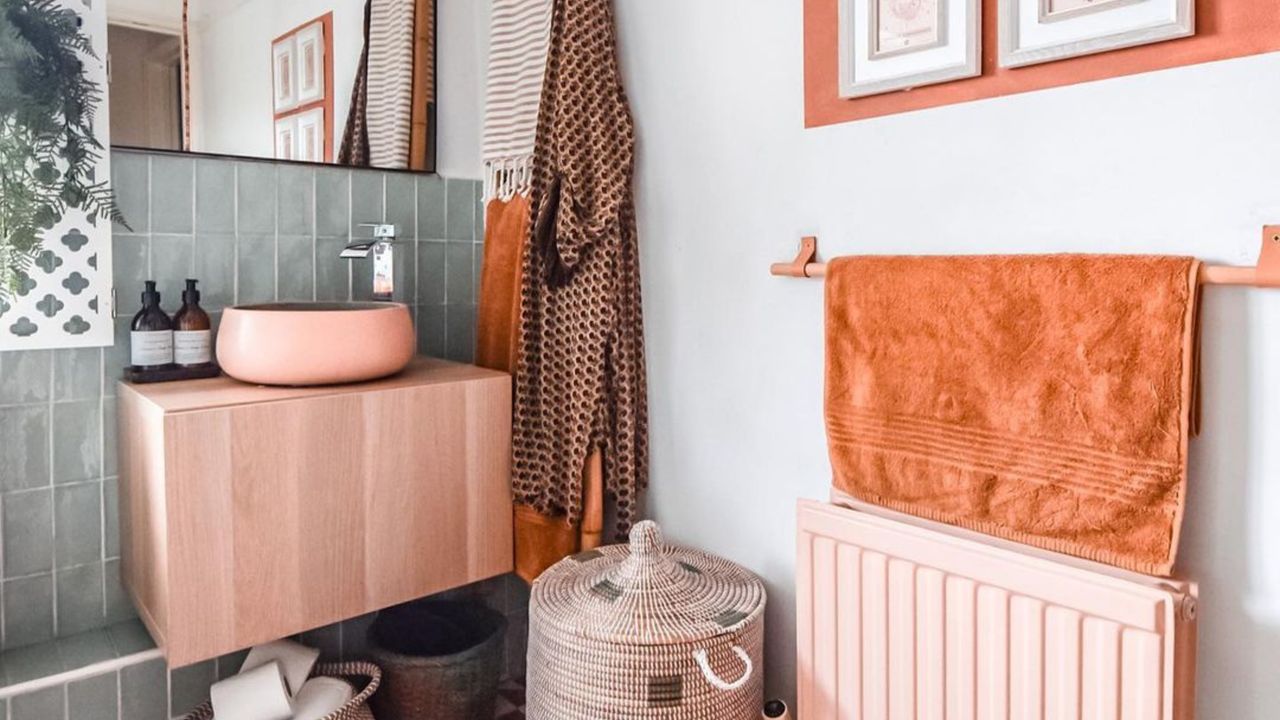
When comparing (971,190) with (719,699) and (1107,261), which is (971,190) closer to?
(1107,261)

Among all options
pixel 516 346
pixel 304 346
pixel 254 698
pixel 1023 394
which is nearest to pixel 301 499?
pixel 304 346

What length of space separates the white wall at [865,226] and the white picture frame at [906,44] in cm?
6

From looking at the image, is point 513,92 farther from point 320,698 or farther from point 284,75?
point 320,698

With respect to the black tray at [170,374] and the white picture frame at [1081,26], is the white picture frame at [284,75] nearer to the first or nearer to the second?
the black tray at [170,374]

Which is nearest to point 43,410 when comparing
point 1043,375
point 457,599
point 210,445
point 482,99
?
point 210,445

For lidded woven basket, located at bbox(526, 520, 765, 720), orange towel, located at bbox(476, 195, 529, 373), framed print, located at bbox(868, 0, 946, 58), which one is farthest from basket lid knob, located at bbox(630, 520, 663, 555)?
framed print, located at bbox(868, 0, 946, 58)

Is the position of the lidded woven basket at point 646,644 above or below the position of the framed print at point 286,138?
below

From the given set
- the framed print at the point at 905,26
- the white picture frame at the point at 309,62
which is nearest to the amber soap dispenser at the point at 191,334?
the white picture frame at the point at 309,62

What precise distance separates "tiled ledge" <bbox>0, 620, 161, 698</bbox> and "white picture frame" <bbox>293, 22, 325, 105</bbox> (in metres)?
1.14

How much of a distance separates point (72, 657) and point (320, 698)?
1.50 feet

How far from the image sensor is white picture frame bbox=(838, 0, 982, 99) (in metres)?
1.27

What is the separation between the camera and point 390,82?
204cm

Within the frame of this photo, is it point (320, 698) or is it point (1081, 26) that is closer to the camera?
point (1081, 26)

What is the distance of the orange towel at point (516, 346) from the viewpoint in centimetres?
179
